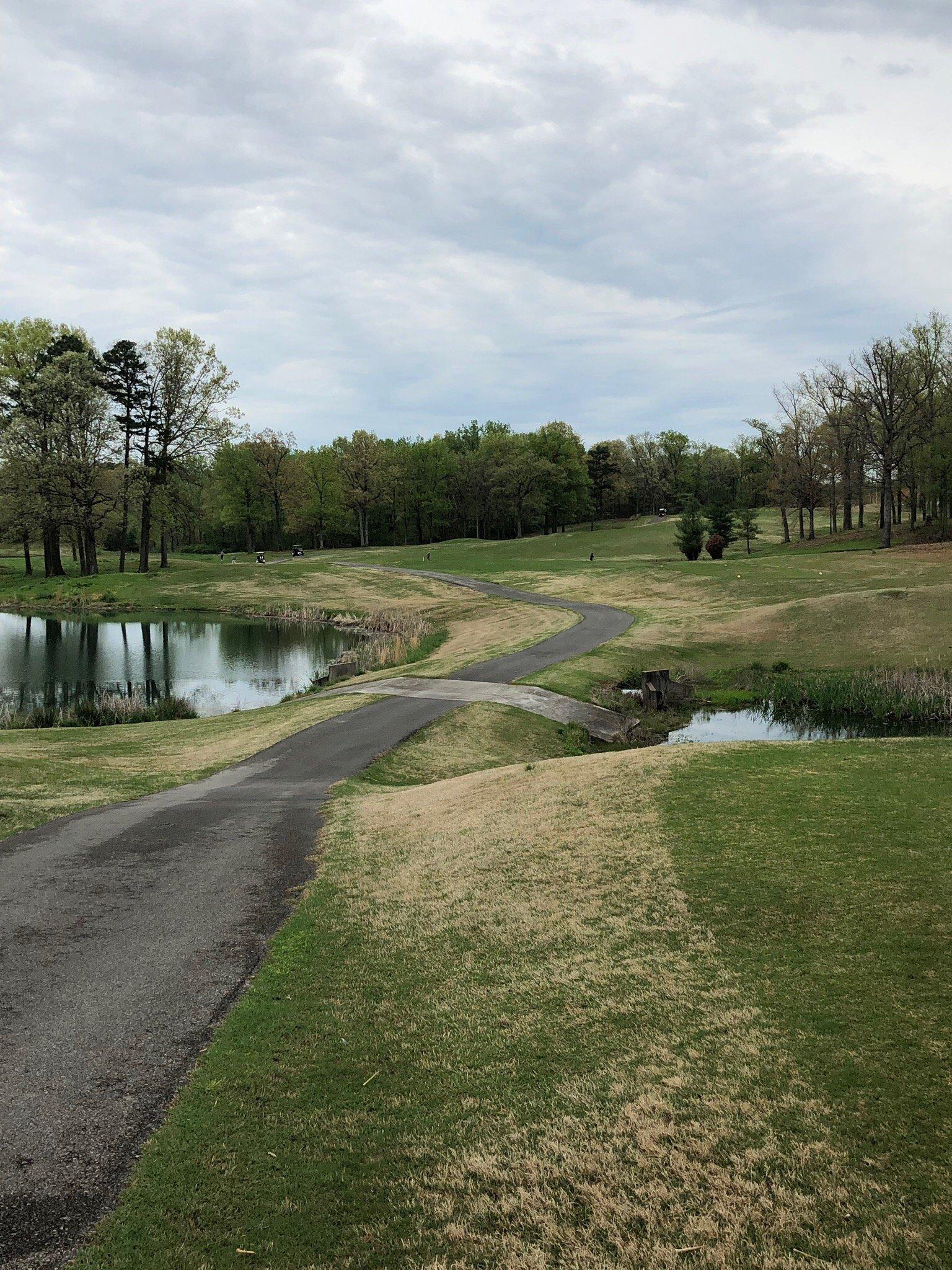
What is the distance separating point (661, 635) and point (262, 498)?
7006 cm

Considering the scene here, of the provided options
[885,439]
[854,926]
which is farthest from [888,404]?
[854,926]

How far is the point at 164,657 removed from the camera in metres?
41.7

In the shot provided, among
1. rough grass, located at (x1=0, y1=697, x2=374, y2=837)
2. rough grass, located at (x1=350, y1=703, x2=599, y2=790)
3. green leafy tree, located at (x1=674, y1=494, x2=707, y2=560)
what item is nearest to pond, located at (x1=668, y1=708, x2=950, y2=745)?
rough grass, located at (x1=350, y1=703, x2=599, y2=790)

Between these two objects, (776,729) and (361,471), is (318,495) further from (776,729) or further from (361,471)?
(776,729)

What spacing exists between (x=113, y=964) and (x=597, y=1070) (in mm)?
4838

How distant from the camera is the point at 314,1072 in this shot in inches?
238

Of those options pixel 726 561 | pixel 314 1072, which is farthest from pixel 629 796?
pixel 726 561

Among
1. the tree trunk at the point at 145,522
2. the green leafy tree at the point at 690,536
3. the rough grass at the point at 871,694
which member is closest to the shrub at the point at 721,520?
the green leafy tree at the point at 690,536

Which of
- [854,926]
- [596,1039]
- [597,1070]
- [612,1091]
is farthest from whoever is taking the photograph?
[854,926]

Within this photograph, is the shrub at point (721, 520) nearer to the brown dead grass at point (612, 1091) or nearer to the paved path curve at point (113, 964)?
the paved path curve at point (113, 964)

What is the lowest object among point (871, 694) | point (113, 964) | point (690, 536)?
point (871, 694)

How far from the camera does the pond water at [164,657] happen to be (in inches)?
1303

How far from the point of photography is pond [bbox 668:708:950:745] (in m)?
23.0

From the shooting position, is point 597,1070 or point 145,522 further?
point 145,522
